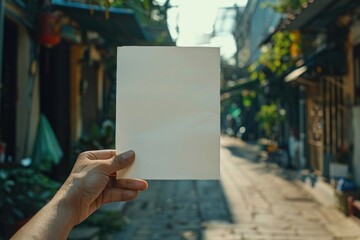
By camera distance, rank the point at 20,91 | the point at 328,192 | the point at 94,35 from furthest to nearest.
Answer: the point at 94,35
the point at 328,192
the point at 20,91

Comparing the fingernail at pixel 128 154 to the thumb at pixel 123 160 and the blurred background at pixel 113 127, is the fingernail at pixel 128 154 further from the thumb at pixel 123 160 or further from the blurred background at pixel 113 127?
the blurred background at pixel 113 127

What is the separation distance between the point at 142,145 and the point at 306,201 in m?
8.89

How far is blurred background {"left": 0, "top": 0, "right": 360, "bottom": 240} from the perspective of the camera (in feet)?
22.3

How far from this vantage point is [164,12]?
15.5 feet

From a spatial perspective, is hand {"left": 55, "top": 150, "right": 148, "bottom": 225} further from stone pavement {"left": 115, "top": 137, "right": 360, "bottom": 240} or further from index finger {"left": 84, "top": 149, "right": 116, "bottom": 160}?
stone pavement {"left": 115, "top": 137, "right": 360, "bottom": 240}

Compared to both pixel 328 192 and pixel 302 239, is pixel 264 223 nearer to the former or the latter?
pixel 302 239

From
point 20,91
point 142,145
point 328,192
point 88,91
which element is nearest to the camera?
point 142,145

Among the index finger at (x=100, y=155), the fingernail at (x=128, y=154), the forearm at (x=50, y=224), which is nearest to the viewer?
the forearm at (x=50, y=224)

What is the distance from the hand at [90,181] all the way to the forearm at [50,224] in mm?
30

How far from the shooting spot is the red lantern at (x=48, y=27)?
23.8 ft

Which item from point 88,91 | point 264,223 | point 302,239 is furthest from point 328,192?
point 88,91

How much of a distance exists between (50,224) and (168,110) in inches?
21.6

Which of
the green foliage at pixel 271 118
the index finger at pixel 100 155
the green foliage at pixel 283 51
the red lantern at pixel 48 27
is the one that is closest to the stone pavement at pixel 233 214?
the red lantern at pixel 48 27

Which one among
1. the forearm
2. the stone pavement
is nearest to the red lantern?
the stone pavement
